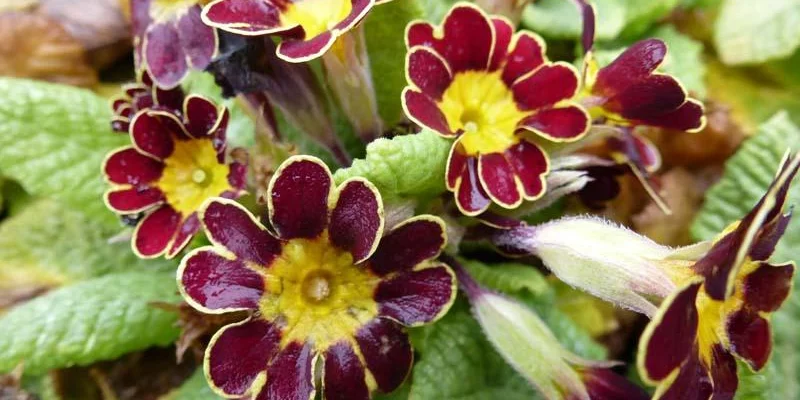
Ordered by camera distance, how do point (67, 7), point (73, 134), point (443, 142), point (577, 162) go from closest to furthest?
point (443, 142) < point (577, 162) < point (73, 134) < point (67, 7)

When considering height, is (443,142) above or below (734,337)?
above

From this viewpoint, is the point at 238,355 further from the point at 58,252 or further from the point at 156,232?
the point at 58,252

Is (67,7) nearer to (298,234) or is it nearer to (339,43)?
(339,43)

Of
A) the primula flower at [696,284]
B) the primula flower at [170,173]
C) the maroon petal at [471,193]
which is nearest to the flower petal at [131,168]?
the primula flower at [170,173]

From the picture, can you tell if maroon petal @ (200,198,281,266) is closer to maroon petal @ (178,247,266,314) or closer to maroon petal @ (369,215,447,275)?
maroon petal @ (178,247,266,314)

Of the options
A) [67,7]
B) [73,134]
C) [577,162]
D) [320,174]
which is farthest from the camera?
[67,7]

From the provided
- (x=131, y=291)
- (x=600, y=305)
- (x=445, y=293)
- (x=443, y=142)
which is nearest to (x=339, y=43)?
(x=443, y=142)
